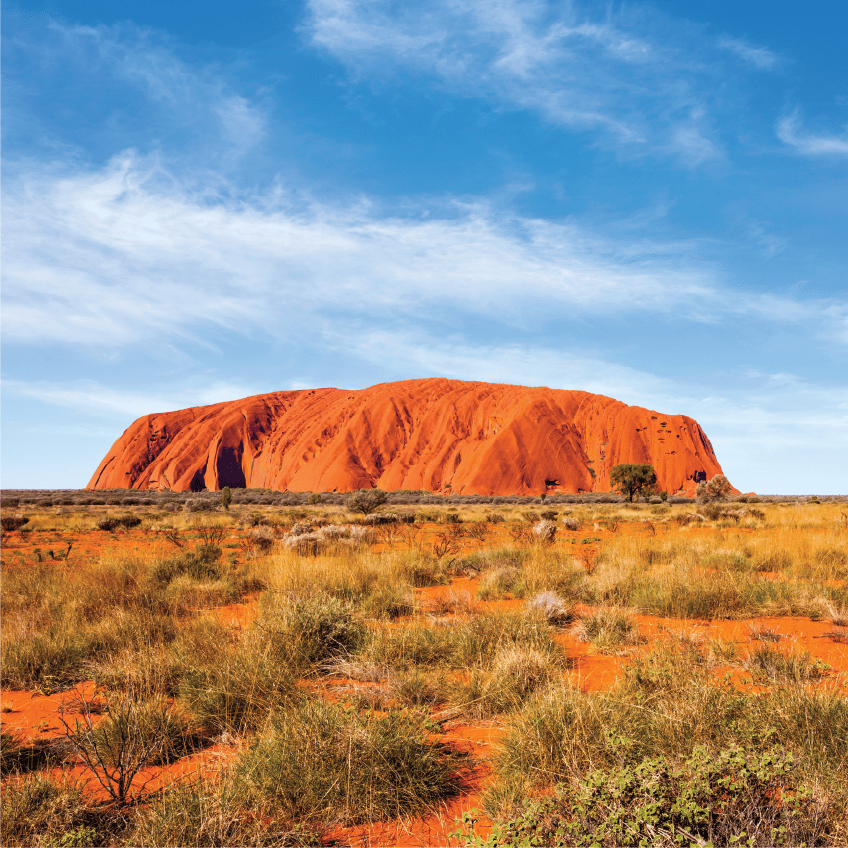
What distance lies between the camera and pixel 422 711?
3.66 m

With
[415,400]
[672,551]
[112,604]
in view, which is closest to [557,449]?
→ [415,400]

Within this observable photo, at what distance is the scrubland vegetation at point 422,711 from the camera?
2.36 metres

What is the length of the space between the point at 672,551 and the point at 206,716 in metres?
10.0

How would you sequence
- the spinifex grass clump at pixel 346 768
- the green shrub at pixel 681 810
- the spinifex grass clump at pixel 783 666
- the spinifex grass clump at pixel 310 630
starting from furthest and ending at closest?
the spinifex grass clump at pixel 310 630
the spinifex grass clump at pixel 783 666
the spinifex grass clump at pixel 346 768
the green shrub at pixel 681 810

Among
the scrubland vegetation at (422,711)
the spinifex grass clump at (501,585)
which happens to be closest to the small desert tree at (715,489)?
the scrubland vegetation at (422,711)

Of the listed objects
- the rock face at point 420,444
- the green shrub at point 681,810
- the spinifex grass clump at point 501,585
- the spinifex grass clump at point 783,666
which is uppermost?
the rock face at point 420,444

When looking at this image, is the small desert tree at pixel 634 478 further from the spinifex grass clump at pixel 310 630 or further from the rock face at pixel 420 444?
the spinifex grass clump at pixel 310 630

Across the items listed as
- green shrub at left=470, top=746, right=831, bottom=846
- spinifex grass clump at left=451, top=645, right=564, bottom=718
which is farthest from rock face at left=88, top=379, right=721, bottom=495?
green shrub at left=470, top=746, right=831, bottom=846

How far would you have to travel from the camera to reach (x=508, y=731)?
3.26m

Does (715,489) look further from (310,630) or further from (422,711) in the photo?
(422,711)

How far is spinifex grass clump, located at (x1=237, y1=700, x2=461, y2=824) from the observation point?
109 inches

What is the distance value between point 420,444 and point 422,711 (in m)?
74.8

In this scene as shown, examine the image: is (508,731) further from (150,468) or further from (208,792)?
(150,468)

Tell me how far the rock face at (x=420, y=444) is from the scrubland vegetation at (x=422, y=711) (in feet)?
200
